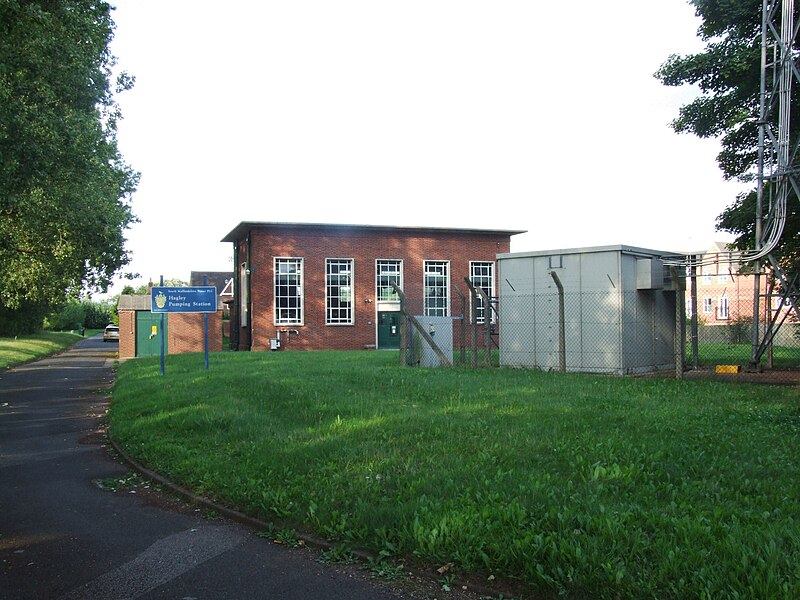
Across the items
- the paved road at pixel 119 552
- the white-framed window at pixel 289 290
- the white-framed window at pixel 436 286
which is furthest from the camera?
the white-framed window at pixel 436 286

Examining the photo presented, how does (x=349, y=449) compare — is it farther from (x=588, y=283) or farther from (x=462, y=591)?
(x=588, y=283)

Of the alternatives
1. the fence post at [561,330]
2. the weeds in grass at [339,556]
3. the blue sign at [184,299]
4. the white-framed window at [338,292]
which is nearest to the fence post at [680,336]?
the fence post at [561,330]

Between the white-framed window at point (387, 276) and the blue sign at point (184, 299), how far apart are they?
62.9ft

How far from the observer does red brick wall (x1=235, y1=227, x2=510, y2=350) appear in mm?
35031

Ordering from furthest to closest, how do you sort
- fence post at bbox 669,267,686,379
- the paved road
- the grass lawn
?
1. fence post at bbox 669,267,686,379
2. the paved road
3. the grass lawn

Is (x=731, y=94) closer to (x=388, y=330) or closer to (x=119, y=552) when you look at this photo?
(x=119, y=552)

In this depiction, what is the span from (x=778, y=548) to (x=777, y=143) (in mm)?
13176

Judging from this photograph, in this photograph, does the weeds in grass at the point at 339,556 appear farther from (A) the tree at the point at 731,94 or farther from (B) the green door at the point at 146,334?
(B) the green door at the point at 146,334

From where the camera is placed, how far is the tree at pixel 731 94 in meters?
17.8

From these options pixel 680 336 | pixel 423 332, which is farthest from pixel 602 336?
pixel 423 332

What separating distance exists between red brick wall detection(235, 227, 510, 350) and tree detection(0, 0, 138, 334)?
269 inches

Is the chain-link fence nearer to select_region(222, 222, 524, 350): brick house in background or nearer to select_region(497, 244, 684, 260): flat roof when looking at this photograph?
select_region(497, 244, 684, 260): flat roof

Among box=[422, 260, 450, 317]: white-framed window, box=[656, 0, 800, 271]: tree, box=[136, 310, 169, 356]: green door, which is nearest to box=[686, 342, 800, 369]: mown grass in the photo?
box=[656, 0, 800, 271]: tree

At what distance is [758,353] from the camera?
50.0 feet
